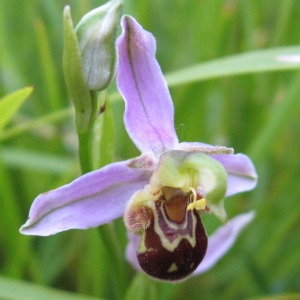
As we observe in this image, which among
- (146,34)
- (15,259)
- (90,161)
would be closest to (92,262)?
(15,259)

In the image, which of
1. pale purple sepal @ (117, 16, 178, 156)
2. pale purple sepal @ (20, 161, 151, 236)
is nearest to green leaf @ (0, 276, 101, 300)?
pale purple sepal @ (20, 161, 151, 236)

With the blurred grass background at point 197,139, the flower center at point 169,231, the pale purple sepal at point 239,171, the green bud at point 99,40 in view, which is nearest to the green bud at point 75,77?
the green bud at point 99,40

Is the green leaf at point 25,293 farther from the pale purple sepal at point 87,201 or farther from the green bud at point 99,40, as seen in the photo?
the green bud at point 99,40

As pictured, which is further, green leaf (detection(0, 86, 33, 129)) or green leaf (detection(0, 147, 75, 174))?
green leaf (detection(0, 147, 75, 174))

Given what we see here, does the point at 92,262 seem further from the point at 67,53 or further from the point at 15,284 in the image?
the point at 67,53

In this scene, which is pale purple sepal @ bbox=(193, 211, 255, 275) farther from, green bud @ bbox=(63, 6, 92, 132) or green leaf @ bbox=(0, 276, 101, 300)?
green bud @ bbox=(63, 6, 92, 132)

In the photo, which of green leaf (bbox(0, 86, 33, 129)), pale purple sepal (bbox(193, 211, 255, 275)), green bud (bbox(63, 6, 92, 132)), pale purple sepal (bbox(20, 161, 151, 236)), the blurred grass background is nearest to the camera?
green bud (bbox(63, 6, 92, 132))
